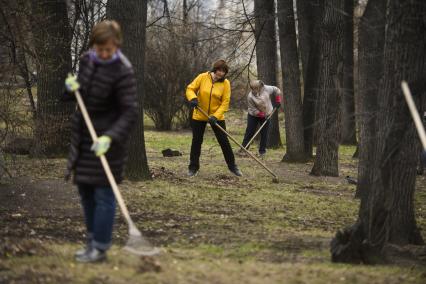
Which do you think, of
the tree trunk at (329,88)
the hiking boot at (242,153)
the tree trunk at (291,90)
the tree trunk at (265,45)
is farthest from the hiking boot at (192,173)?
the tree trunk at (265,45)

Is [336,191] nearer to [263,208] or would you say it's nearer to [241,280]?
[263,208]

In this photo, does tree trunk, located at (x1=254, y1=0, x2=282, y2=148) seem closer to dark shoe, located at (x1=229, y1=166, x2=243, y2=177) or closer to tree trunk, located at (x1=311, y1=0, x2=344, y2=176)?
tree trunk, located at (x1=311, y1=0, x2=344, y2=176)

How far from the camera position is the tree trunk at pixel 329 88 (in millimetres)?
12016

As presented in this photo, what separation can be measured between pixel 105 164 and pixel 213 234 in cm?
238

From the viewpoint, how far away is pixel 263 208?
884 centimetres

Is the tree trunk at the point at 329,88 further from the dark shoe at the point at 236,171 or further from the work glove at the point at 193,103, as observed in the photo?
the work glove at the point at 193,103

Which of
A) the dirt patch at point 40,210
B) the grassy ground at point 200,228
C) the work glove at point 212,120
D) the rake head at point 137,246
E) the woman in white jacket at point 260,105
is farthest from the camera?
the woman in white jacket at point 260,105

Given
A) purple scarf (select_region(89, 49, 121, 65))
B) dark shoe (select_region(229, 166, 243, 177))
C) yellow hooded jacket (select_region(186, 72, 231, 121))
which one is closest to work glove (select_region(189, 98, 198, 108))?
yellow hooded jacket (select_region(186, 72, 231, 121))

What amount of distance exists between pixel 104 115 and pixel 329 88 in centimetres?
755

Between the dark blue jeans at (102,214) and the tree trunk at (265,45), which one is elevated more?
the tree trunk at (265,45)

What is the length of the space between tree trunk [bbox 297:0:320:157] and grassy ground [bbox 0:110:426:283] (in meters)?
2.79

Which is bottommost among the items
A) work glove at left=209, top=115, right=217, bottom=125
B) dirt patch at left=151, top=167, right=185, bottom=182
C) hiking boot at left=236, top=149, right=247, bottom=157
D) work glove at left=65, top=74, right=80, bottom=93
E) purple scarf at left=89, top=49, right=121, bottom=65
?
dirt patch at left=151, top=167, right=185, bottom=182

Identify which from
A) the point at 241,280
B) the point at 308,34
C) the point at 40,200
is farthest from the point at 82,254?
the point at 308,34

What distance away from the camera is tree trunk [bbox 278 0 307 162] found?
49.3 ft
